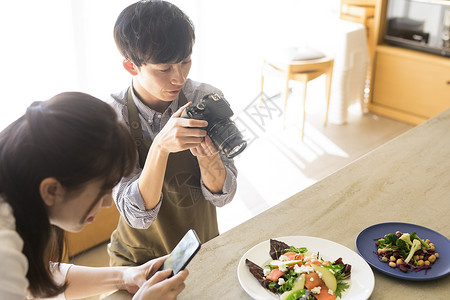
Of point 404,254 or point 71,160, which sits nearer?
point 71,160

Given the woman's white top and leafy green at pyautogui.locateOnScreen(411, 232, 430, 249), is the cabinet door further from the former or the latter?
the woman's white top

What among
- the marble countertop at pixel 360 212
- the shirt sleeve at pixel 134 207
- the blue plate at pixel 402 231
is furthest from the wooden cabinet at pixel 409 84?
the shirt sleeve at pixel 134 207

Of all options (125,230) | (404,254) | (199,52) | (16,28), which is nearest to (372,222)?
(404,254)

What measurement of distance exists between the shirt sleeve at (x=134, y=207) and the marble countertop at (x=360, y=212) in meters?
0.21

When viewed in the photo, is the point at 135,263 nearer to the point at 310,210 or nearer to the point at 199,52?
the point at 310,210

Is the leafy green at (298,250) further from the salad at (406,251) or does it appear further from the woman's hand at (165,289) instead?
the woman's hand at (165,289)

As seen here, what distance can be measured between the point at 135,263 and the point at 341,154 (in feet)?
7.31

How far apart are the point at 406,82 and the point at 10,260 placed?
361cm

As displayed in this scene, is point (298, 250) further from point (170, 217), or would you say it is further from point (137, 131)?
point (137, 131)

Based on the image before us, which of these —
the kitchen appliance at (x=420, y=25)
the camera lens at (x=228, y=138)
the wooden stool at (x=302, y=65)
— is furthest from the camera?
the kitchen appliance at (x=420, y=25)

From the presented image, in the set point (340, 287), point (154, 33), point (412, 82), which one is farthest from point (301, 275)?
point (412, 82)

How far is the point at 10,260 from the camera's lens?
3.02ft

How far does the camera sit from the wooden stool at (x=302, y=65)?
11.7 feet

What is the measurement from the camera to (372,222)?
57.4 inches
